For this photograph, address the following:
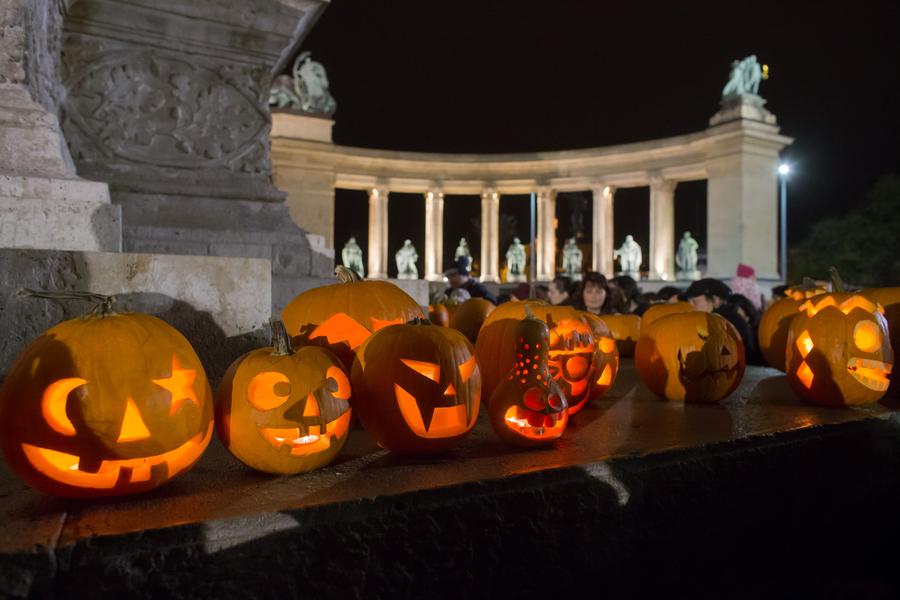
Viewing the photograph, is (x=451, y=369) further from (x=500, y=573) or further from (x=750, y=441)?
(x=750, y=441)

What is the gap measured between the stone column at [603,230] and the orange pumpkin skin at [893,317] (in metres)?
32.9

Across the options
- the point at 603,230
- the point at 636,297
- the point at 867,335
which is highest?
the point at 603,230

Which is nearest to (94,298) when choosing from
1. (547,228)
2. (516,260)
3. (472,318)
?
(472,318)

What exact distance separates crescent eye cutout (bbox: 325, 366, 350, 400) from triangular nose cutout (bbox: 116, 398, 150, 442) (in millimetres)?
688

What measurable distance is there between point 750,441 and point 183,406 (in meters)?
2.43

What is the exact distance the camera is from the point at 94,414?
2209 mm

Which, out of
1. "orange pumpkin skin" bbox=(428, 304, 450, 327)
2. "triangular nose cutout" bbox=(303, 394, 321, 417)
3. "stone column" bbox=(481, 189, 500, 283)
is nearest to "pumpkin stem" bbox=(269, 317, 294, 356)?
"triangular nose cutout" bbox=(303, 394, 321, 417)

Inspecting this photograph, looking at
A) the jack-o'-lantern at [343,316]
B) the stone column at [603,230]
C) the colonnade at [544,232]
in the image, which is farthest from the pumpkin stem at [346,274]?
the stone column at [603,230]

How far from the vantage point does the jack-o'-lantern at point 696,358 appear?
416 centimetres

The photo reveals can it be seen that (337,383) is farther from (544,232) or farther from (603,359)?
(544,232)

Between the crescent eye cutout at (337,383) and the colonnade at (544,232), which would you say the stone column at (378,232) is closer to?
the colonnade at (544,232)

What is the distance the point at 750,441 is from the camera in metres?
3.04

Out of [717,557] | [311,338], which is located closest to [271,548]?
[311,338]

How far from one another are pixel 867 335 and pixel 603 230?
34.6 metres
